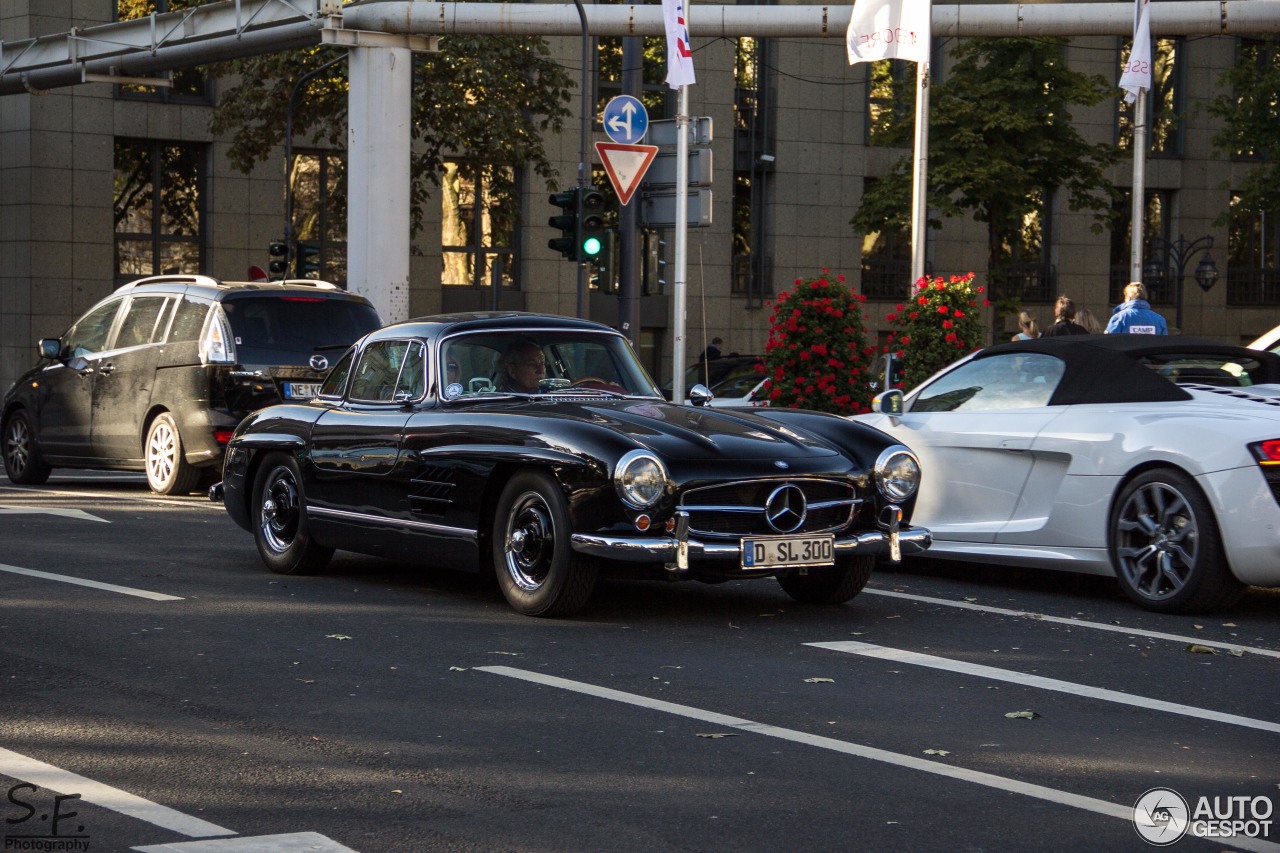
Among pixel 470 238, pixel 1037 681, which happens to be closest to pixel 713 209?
pixel 470 238

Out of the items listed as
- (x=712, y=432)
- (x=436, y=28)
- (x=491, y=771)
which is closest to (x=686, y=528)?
(x=712, y=432)

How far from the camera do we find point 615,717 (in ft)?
20.7

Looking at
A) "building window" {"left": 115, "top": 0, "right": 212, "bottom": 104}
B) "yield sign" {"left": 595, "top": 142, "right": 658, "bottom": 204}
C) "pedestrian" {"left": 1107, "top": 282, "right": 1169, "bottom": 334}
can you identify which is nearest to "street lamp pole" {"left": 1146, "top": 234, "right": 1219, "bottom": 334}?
"building window" {"left": 115, "top": 0, "right": 212, "bottom": 104}

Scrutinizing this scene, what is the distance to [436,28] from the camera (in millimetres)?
21562

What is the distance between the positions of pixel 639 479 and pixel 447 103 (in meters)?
23.8

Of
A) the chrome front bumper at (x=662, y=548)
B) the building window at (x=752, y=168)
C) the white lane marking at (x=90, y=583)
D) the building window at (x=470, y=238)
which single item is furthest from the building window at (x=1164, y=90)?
the chrome front bumper at (x=662, y=548)

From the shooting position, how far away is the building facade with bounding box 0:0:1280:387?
3475cm

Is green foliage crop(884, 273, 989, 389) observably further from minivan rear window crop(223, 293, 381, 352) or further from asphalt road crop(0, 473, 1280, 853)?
asphalt road crop(0, 473, 1280, 853)

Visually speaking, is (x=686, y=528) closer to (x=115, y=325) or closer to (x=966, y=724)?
(x=966, y=724)

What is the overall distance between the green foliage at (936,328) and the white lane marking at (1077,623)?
733 centimetres

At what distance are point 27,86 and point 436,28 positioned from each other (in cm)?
1043

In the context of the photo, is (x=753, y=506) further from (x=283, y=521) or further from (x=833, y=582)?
(x=283, y=521)

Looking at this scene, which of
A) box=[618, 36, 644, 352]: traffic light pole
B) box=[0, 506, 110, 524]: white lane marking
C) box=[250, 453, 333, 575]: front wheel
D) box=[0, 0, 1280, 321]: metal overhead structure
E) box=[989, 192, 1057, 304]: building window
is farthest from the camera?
box=[989, 192, 1057, 304]: building window

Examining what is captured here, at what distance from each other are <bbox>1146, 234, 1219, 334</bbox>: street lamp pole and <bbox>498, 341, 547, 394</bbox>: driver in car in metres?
32.2
